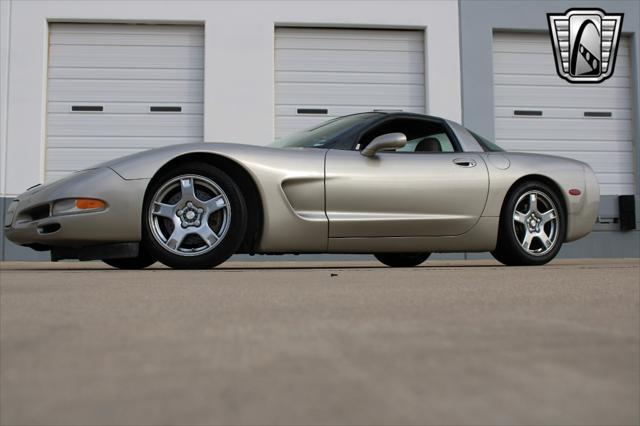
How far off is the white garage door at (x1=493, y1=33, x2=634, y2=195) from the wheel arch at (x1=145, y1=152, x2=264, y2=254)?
25.8 ft

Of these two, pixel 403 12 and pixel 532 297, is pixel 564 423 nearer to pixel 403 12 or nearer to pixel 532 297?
pixel 532 297

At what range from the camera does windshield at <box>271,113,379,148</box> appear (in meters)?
4.51

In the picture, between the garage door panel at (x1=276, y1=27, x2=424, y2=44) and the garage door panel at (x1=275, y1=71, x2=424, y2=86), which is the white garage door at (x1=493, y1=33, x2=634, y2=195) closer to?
the garage door panel at (x1=275, y1=71, x2=424, y2=86)

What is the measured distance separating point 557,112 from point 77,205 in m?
9.17

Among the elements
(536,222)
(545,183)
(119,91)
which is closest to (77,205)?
(536,222)

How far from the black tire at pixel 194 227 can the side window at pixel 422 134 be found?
4.70 feet

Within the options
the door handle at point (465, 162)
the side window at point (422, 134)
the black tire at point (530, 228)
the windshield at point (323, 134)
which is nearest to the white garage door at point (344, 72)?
the side window at point (422, 134)

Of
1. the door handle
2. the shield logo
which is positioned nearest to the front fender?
the door handle

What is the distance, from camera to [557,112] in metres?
11.3

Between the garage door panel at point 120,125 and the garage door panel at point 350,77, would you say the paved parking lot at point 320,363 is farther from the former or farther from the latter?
the garage door panel at point 350,77

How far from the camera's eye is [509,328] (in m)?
1.27

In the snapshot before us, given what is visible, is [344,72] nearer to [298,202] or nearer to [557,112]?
[557,112]

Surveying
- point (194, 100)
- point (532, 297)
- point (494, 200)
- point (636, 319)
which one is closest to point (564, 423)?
point (636, 319)

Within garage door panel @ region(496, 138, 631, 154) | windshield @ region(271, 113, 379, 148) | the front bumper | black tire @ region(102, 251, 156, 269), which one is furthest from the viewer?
garage door panel @ region(496, 138, 631, 154)
